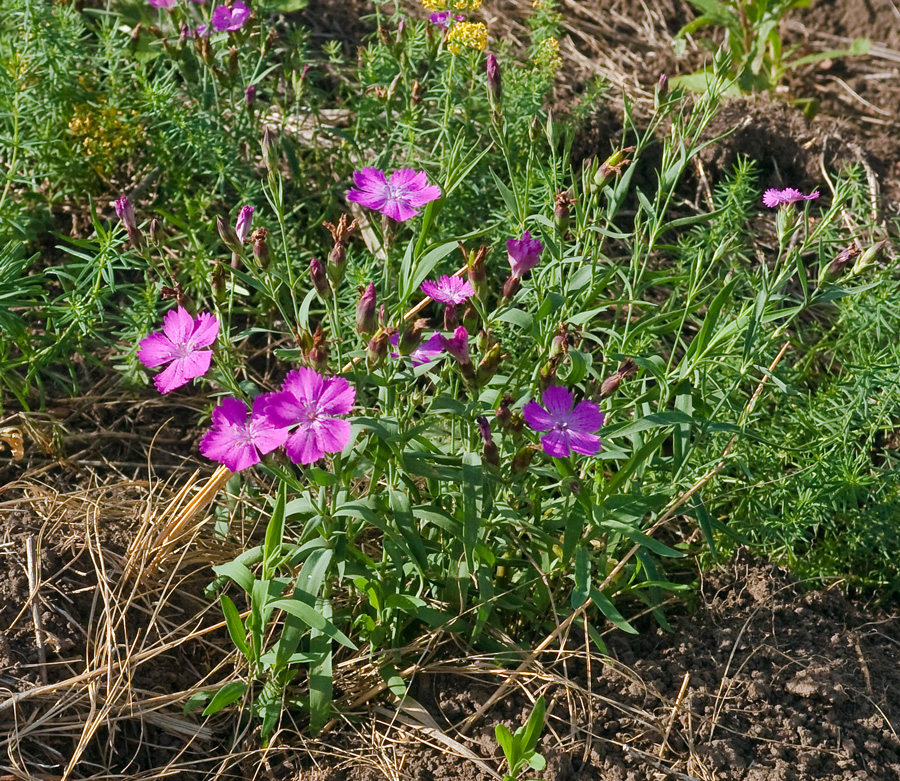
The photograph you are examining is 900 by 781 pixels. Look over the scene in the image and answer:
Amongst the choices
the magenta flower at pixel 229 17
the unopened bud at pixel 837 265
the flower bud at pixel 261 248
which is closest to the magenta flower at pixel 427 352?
the flower bud at pixel 261 248

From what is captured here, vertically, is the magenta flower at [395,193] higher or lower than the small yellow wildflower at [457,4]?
lower

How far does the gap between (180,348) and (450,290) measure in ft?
2.06

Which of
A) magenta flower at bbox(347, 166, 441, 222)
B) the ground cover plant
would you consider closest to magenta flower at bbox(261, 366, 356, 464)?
the ground cover plant

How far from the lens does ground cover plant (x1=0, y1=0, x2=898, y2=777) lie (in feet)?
6.59

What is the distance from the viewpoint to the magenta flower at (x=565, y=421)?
1.85 meters

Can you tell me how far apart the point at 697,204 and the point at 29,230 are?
242 cm

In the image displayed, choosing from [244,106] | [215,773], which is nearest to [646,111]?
[244,106]

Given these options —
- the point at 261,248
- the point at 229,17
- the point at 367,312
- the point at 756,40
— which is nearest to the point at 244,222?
the point at 261,248

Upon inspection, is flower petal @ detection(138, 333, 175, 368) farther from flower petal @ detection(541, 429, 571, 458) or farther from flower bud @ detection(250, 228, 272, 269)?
flower petal @ detection(541, 429, 571, 458)

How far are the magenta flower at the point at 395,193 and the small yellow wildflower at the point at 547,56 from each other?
4.78 ft

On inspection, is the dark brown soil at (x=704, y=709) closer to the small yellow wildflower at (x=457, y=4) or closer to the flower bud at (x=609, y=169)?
the flower bud at (x=609, y=169)

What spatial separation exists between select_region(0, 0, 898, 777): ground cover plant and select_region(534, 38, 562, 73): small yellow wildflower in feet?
0.18

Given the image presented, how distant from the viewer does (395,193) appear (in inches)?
82.7

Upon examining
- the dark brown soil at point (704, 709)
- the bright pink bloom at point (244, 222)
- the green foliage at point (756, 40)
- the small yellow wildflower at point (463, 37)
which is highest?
the small yellow wildflower at point (463, 37)
